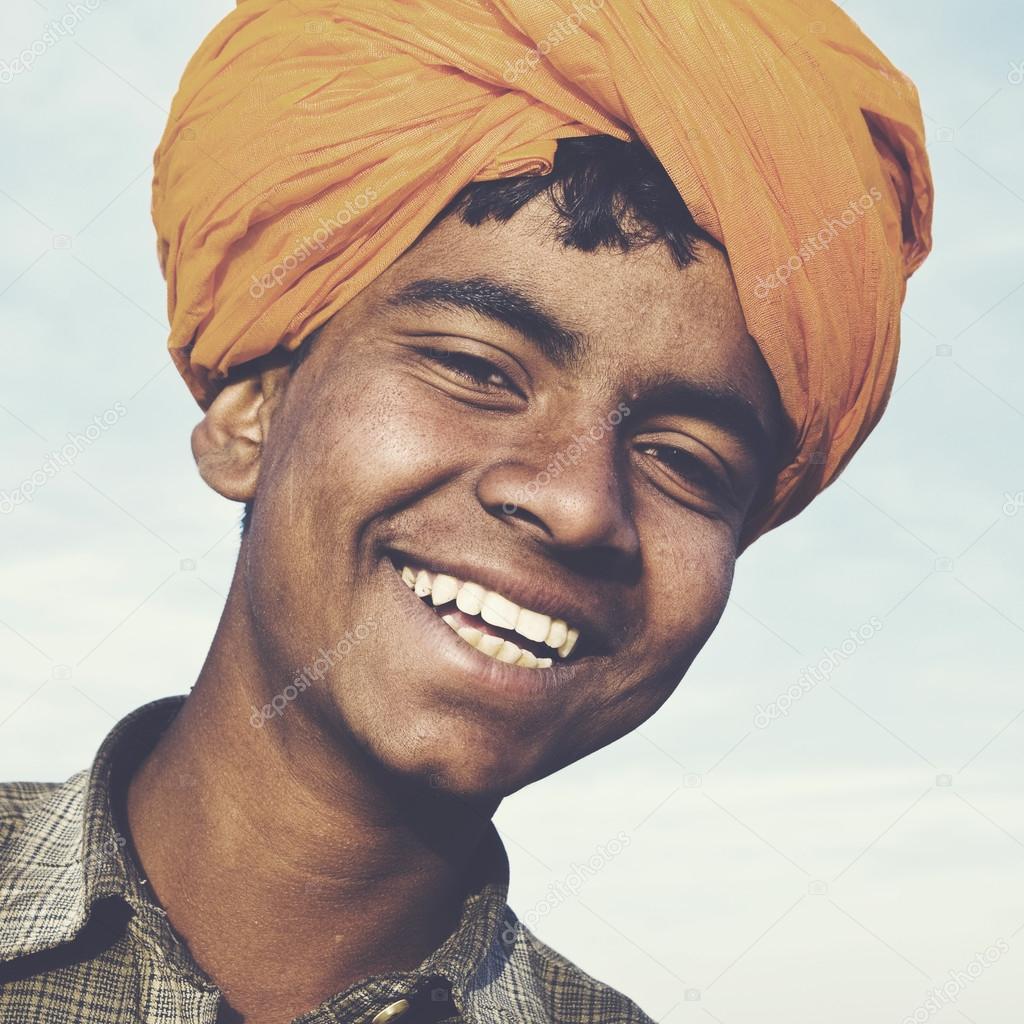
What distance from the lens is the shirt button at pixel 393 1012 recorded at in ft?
9.64

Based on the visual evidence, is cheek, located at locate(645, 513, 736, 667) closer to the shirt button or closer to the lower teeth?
the lower teeth

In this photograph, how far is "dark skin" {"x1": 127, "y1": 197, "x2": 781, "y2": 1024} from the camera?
2768 millimetres

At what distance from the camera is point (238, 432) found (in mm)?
3244

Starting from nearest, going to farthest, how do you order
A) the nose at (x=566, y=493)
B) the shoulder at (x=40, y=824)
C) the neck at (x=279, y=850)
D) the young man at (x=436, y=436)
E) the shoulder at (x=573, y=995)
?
1. the nose at (x=566, y=493)
2. the young man at (x=436, y=436)
3. the neck at (x=279, y=850)
4. the shoulder at (x=40, y=824)
5. the shoulder at (x=573, y=995)

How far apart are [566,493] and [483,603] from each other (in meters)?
0.29

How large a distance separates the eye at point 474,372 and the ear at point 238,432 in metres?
0.48

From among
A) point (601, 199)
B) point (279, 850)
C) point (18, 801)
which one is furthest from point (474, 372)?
point (18, 801)

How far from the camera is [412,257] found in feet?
9.86

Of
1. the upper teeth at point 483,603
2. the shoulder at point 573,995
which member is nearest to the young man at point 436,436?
the upper teeth at point 483,603

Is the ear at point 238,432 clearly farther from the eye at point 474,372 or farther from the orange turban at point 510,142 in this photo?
the eye at point 474,372

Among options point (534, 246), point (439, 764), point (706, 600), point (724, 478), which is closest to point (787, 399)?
point (724, 478)

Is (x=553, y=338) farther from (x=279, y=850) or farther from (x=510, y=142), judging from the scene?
(x=279, y=850)

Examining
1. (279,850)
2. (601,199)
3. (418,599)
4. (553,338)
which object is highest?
(601,199)

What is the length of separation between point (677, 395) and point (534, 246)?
1.43 feet
